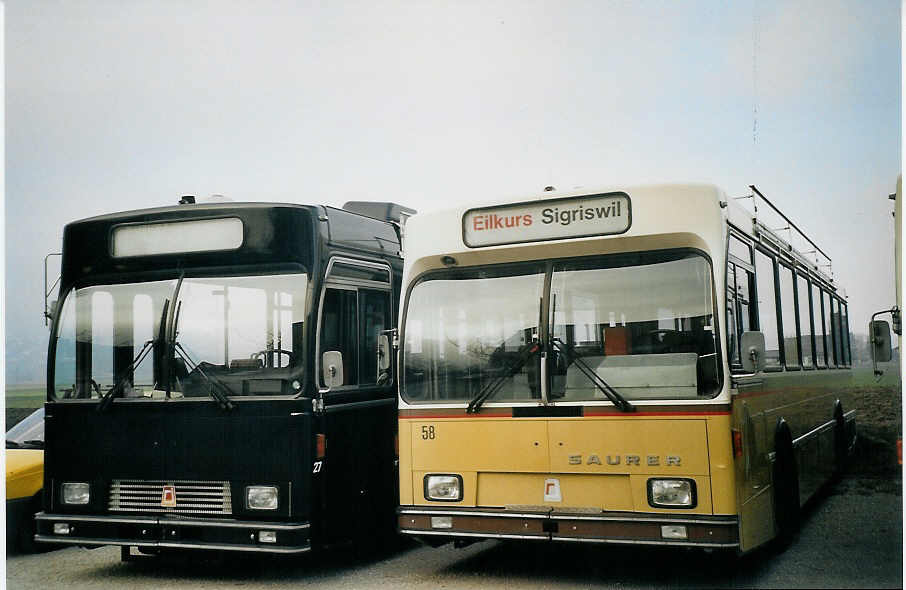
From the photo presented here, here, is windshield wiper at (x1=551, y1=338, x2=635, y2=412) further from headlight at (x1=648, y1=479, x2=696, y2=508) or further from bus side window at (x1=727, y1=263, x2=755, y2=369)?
bus side window at (x1=727, y1=263, x2=755, y2=369)

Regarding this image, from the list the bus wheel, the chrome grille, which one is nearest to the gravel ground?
the bus wheel

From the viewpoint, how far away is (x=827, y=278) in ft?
36.0

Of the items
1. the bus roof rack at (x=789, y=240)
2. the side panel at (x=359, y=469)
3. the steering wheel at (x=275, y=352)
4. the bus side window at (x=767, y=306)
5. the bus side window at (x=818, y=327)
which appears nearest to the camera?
the steering wheel at (x=275, y=352)

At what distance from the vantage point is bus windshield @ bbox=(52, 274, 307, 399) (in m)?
7.77

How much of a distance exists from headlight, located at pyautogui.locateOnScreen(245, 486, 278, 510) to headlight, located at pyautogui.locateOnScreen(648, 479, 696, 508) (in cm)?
276

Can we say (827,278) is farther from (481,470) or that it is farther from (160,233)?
(160,233)

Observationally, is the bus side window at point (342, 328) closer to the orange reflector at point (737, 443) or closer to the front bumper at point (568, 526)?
the front bumper at point (568, 526)

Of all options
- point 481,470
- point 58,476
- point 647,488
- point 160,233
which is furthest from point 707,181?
point 58,476

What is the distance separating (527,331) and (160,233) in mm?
3079

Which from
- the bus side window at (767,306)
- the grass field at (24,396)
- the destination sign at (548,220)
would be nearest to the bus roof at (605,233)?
the destination sign at (548,220)

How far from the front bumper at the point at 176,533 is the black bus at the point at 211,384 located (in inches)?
0.4

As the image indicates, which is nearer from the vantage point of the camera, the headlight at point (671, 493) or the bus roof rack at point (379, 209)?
the headlight at point (671, 493)

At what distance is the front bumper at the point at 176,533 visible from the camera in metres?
7.50

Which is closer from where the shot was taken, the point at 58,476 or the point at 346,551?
the point at 58,476
